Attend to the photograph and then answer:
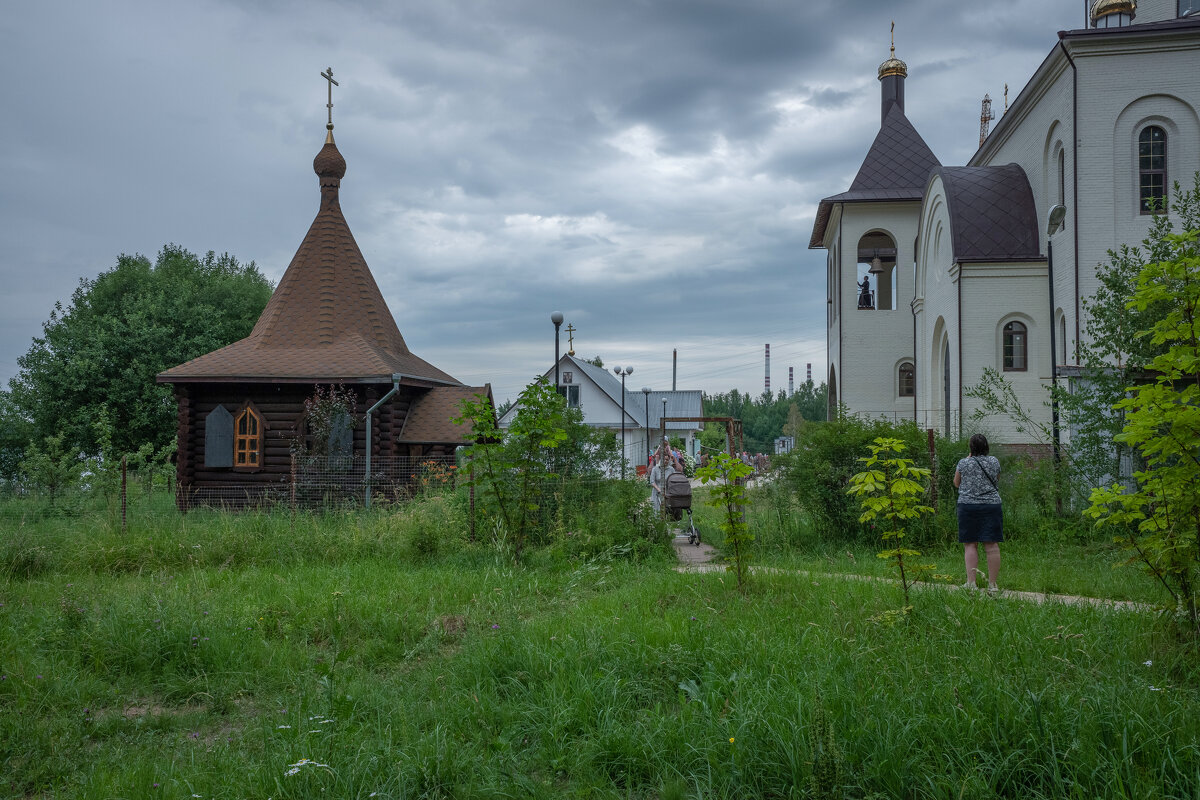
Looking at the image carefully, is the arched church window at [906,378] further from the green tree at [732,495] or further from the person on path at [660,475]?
the green tree at [732,495]

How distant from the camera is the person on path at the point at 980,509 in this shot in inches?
279

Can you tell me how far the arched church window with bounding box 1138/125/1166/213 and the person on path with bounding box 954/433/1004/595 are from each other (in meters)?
12.3

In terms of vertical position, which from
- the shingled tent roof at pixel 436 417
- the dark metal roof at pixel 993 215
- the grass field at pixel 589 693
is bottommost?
the grass field at pixel 589 693

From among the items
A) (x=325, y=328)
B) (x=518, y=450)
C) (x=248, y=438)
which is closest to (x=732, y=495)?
(x=518, y=450)

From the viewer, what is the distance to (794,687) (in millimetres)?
4074

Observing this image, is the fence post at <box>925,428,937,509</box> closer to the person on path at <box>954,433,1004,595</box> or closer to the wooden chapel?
the person on path at <box>954,433,1004,595</box>

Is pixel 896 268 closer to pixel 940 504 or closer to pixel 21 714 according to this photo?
pixel 940 504

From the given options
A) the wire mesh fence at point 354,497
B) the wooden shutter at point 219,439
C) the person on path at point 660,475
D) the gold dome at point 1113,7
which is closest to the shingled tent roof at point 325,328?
the wooden shutter at point 219,439

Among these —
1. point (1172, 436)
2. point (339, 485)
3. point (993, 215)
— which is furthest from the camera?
point (993, 215)

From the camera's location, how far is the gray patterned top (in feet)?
23.4

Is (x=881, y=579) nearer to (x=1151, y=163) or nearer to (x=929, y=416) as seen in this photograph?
(x=1151, y=163)

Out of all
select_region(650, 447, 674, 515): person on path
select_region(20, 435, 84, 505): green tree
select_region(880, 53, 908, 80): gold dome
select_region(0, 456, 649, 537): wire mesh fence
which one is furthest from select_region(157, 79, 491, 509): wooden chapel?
select_region(880, 53, 908, 80): gold dome

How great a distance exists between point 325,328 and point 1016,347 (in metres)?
16.5

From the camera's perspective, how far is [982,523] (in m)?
7.12
